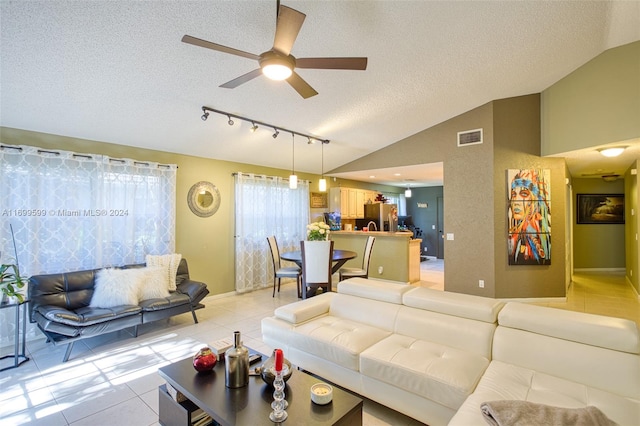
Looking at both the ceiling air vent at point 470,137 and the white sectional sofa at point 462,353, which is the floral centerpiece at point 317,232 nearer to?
the white sectional sofa at point 462,353

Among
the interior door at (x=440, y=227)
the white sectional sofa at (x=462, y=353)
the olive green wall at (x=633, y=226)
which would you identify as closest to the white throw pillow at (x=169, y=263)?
the white sectional sofa at (x=462, y=353)

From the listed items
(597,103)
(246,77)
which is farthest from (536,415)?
(597,103)

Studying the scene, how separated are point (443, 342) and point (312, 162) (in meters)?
4.94

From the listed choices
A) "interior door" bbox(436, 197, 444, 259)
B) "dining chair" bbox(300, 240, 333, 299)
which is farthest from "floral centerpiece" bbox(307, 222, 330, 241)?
"interior door" bbox(436, 197, 444, 259)

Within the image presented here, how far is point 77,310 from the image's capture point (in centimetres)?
350

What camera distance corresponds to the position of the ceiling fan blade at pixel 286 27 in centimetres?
178

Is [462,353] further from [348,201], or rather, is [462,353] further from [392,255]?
[348,201]

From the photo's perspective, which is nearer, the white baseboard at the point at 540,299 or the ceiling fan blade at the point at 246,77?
the ceiling fan blade at the point at 246,77

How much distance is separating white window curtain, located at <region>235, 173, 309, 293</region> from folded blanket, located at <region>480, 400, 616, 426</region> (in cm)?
484

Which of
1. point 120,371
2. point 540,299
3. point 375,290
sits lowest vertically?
point 120,371

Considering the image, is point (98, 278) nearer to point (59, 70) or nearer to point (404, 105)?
point (59, 70)

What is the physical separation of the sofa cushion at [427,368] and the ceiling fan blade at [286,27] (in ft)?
7.18

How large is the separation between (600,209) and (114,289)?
33.5 ft

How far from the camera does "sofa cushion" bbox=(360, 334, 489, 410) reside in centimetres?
181
